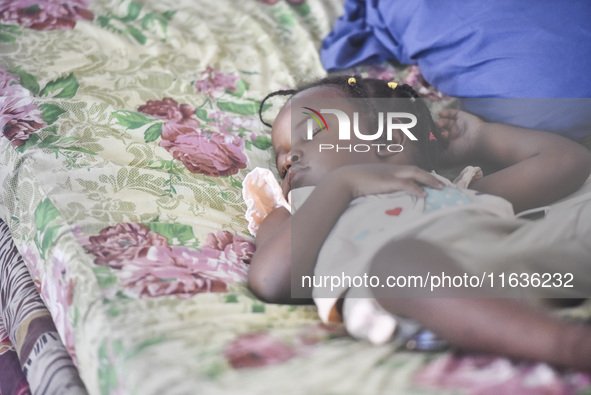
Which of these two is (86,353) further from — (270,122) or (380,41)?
(380,41)

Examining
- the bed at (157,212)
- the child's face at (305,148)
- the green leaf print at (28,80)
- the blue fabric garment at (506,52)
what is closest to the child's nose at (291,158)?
the child's face at (305,148)

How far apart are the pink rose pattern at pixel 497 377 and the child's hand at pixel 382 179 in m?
0.27

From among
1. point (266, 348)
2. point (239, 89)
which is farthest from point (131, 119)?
point (266, 348)

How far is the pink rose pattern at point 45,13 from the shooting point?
4.36ft

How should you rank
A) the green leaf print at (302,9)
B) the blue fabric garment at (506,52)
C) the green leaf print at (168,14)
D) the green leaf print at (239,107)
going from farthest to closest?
the green leaf print at (302,9)
the green leaf print at (168,14)
the green leaf print at (239,107)
the blue fabric garment at (506,52)

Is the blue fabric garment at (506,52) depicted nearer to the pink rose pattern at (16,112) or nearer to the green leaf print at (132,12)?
the green leaf print at (132,12)

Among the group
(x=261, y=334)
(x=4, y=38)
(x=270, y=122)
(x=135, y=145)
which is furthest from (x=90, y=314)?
(x=4, y=38)

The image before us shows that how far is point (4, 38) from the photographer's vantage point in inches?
50.0

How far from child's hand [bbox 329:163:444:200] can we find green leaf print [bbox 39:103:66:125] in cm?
55

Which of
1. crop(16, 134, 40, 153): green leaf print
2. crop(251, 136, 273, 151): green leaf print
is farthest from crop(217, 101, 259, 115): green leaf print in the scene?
crop(16, 134, 40, 153): green leaf print

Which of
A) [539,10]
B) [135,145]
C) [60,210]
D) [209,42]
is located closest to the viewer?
[60,210]

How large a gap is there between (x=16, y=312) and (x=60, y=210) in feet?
0.70

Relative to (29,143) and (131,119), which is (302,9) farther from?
(29,143)

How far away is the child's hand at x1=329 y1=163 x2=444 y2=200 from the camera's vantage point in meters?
0.81
